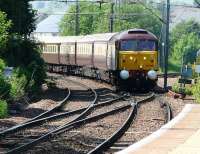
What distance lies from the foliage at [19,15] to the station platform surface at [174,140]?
21.0m

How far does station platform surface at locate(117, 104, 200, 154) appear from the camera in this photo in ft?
37.2

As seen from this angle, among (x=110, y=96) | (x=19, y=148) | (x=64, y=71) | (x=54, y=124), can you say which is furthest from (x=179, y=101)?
(x=64, y=71)

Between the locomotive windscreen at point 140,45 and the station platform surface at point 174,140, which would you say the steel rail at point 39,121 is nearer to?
the station platform surface at point 174,140

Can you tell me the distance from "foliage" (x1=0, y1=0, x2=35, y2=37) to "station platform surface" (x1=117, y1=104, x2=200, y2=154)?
69.0 ft

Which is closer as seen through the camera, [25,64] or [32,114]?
[32,114]

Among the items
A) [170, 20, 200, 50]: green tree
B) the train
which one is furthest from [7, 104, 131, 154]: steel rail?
[170, 20, 200, 50]: green tree

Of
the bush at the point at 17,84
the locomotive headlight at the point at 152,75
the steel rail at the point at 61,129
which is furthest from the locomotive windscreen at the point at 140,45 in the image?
the steel rail at the point at 61,129

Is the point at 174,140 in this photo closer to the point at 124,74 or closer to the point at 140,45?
A: the point at 124,74

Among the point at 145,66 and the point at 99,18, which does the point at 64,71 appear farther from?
the point at 99,18

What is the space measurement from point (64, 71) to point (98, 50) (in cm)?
1867

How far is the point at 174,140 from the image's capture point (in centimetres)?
1287

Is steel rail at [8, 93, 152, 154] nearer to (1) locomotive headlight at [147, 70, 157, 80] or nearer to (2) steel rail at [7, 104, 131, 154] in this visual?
(2) steel rail at [7, 104, 131, 154]

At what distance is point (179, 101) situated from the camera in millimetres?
29359

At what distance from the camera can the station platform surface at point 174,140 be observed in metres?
11.3
